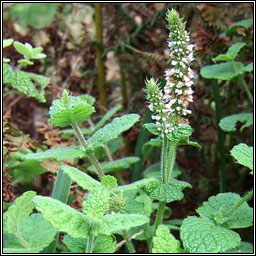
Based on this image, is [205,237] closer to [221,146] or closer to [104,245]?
[104,245]

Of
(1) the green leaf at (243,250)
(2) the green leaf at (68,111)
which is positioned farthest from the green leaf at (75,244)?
(1) the green leaf at (243,250)

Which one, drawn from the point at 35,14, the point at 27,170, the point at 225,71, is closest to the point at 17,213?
the point at 27,170

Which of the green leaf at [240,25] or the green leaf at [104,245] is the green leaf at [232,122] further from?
the green leaf at [104,245]

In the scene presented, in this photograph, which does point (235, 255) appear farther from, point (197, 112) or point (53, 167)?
point (197, 112)

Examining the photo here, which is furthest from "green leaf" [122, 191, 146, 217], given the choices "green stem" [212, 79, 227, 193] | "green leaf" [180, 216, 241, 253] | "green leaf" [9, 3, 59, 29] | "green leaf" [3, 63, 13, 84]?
"green leaf" [9, 3, 59, 29]

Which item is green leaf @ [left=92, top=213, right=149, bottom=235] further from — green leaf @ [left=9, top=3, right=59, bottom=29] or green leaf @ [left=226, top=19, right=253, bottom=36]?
green leaf @ [left=9, top=3, right=59, bottom=29]

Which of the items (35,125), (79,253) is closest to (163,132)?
(79,253)
